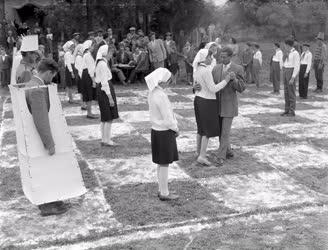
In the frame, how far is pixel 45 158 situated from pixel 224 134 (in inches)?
118

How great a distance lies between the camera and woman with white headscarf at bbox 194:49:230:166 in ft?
23.2

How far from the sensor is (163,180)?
6113 mm

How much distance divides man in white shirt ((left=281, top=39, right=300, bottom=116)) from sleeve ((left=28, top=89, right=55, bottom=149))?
6975 millimetres

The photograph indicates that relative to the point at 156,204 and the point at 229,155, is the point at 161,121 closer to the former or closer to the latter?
the point at 156,204

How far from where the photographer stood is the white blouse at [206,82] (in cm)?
705

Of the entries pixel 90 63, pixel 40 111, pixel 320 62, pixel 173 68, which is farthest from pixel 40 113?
pixel 173 68

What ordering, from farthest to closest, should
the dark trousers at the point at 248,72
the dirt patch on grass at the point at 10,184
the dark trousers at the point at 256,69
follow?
the dark trousers at the point at 248,72 → the dark trousers at the point at 256,69 → the dirt patch on grass at the point at 10,184

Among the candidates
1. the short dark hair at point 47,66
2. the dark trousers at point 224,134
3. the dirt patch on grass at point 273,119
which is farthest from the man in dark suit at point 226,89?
the dirt patch on grass at point 273,119

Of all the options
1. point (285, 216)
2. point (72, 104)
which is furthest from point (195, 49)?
point (285, 216)

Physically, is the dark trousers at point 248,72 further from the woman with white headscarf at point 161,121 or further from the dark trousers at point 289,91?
the woman with white headscarf at point 161,121

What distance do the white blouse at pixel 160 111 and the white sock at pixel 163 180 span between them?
0.54m

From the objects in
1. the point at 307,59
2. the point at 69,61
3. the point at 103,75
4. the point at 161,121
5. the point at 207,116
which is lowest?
the point at 207,116

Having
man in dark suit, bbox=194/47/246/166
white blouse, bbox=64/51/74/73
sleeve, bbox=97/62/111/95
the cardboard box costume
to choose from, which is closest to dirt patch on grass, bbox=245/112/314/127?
man in dark suit, bbox=194/47/246/166

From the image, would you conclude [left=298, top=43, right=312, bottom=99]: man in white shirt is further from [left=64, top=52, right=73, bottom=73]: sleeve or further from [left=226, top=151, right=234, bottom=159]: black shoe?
[left=226, top=151, right=234, bottom=159]: black shoe
